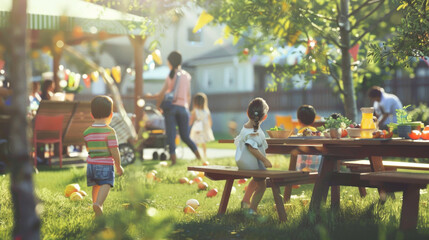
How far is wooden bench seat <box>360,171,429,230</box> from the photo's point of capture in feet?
16.1

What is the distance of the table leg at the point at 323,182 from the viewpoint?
596 centimetres

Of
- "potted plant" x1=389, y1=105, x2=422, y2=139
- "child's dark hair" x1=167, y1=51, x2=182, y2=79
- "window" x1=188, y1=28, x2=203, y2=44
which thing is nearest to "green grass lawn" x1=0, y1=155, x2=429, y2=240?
"potted plant" x1=389, y1=105, x2=422, y2=139

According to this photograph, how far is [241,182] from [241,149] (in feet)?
9.11

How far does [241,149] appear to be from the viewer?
580cm

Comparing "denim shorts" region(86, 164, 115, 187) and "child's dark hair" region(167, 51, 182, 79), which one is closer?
"denim shorts" region(86, 164, 115, 187)

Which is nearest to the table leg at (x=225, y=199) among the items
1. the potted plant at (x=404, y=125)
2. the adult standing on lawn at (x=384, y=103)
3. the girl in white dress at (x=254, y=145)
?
the girl in white dress at (x=254, y=145)

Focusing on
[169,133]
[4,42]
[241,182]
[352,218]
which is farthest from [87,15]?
[4,42]

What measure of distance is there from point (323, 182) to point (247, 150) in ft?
2.74

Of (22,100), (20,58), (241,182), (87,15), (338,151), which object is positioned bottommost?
(241,182)

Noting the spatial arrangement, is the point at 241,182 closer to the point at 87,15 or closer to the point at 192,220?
the point at 192,220

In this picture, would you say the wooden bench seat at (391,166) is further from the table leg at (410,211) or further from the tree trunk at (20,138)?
the tree trunk at (20,138)

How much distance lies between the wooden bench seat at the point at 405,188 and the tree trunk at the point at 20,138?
292 centimetres

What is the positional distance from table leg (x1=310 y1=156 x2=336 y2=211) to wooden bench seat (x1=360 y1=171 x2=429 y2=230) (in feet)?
3.05

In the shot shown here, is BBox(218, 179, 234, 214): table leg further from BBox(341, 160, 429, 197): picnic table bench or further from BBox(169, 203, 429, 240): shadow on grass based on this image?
BBox(341, 160, 429, 197): picnic table bench
